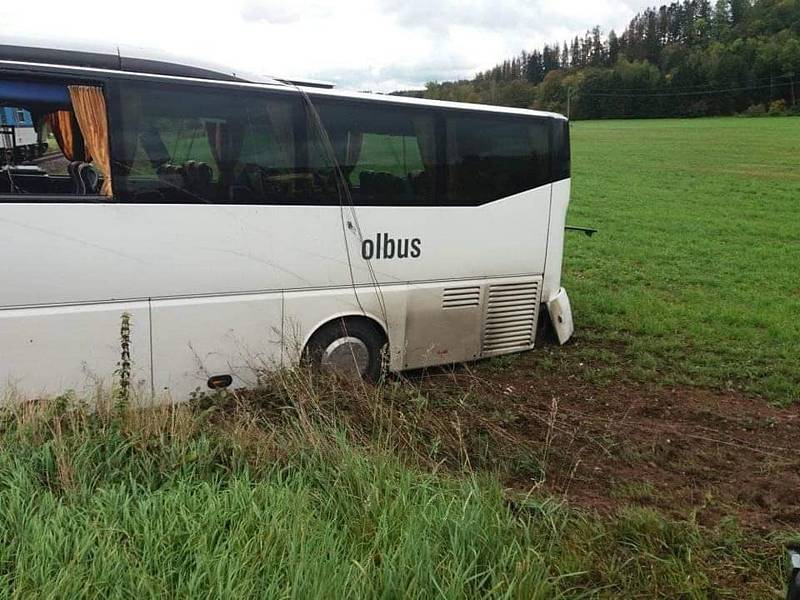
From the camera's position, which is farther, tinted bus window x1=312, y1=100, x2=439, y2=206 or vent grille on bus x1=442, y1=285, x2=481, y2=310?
vent grille on bus x1=442, y1=285, x2=481, y2=310

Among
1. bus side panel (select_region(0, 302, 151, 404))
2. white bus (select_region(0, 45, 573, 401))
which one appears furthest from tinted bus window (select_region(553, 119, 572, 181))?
bus side panel (select_region(0, 302, 151, 404))

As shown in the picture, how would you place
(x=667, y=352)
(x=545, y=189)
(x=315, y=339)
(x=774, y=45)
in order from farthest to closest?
(x=774, y=45)
(x=667, y=352)
(x=545, y=189)
(x=315, y=339)

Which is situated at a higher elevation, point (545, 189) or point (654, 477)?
point (545, 189)

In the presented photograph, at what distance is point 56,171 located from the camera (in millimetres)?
5270

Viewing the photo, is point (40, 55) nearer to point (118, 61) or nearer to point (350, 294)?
point (118, 61)

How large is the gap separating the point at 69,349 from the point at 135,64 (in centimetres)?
233

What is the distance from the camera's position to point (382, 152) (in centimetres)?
673

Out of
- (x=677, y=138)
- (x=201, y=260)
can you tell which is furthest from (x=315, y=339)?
(x=677, y=138)

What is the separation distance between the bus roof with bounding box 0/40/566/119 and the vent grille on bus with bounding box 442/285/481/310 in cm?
203

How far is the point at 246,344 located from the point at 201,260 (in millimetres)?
859

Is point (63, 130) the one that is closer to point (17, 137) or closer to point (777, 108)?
point (17, 137)

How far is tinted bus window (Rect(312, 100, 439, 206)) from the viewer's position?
21.3ft

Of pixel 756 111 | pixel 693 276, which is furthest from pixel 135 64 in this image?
pixel 756 111

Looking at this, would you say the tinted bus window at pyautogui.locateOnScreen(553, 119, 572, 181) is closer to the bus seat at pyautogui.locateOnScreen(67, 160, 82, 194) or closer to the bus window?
the bus window
